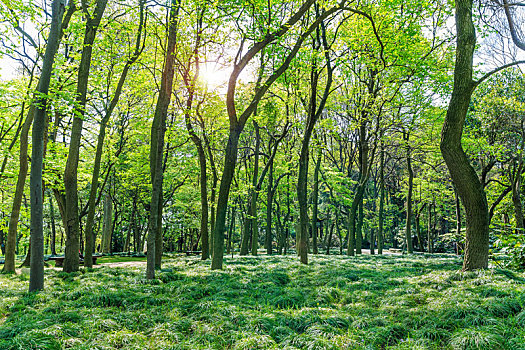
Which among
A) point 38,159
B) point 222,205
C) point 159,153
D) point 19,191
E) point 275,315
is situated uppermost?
point 159,153

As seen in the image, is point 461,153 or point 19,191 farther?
point 19,191

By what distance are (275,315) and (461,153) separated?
4.95m

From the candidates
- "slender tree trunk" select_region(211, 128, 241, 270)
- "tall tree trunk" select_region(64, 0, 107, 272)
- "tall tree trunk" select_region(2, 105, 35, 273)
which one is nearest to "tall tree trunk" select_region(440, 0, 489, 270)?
"slender tree trunk" select_region(211, 128, 241, 270)

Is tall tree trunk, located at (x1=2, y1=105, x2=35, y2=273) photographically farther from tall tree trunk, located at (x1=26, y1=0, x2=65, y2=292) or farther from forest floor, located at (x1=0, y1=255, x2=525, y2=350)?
tall tree trunk, located at (x1=26, y1=0, x2=65, y2=292)

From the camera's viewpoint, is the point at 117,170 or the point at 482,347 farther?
the point at 117,170

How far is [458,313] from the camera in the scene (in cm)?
430

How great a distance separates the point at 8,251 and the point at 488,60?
55.7 feet

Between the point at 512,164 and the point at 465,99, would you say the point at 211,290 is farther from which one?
the point at 512,164

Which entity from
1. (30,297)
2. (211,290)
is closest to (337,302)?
(211,290)

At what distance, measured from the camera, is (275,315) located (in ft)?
15.8

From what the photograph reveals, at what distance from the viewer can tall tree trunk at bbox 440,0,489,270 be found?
251 inches

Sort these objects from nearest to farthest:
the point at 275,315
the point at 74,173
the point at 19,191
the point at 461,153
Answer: the point at 275,315, the point at 461,153, the point at 74,173, the point at 19,191

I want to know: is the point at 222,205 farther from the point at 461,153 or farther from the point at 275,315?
the point at 461,153

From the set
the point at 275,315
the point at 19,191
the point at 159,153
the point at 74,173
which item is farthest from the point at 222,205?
the point at 19,191
